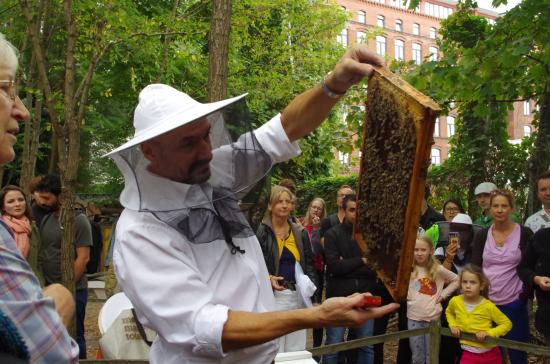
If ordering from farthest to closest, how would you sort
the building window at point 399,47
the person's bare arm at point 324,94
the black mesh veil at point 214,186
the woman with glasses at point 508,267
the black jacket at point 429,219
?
1. the building window at point 399,47
2. the black jacket at point 429,219
3. the woman with glasses at point 508,267
4. the person's bare arm at point 324,94
5. the black mesh veil at point 214,186

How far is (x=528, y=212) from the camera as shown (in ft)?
32.1

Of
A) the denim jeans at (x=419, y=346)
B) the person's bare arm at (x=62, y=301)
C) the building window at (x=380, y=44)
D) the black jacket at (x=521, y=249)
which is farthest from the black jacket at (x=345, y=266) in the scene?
the building window at (x=380, y=44)

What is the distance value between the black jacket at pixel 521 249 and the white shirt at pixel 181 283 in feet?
13.7

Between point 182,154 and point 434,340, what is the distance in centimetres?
Result: 416

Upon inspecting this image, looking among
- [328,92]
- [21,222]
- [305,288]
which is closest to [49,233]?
[21,222]

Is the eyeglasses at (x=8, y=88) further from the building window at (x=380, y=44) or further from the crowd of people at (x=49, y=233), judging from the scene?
the building window at (x=380, y=44)

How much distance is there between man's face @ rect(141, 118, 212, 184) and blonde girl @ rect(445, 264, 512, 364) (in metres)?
4.06

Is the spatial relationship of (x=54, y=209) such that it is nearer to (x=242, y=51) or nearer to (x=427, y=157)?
(x=427, y=157)

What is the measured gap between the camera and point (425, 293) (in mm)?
6492

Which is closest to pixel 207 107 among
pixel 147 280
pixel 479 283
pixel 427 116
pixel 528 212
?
pixel 147 280

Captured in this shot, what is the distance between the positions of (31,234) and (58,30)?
240 inches

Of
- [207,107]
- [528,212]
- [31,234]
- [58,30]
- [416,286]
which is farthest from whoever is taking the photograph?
[58,30]

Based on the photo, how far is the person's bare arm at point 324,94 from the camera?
2.46 meters

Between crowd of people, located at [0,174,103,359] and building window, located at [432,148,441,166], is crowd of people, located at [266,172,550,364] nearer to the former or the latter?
crowd of people, located at [0,174,103,359]
